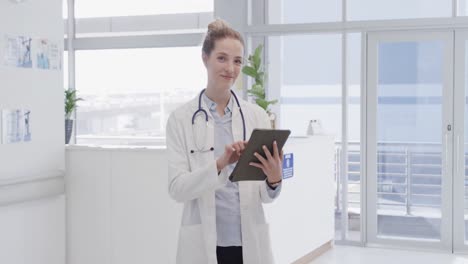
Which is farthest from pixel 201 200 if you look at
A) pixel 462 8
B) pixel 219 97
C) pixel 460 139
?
pixel 462 8

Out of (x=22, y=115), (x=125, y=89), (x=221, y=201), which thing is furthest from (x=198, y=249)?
(x=125, y=89)

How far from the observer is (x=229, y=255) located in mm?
1921

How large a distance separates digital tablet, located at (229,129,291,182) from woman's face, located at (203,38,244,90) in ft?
0.79

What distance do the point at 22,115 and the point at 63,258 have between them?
106cm

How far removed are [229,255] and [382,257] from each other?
438 cm

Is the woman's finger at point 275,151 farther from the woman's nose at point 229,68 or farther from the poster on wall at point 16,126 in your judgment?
the poster on wall at point 16,126

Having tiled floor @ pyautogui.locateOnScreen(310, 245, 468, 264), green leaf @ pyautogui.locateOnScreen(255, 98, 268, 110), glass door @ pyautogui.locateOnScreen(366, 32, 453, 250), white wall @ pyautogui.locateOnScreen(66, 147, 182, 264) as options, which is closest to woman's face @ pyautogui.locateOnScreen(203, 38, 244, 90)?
white wall @ pyautogui.locateOnScreen(66, 147, 182, 264)

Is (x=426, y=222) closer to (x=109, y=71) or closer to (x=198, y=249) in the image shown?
(x=109, y=71)

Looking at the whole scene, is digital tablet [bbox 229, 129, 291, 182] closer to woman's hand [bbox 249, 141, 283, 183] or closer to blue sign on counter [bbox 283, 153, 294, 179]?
woman's hand [bbox 249, 141, 283, 183]

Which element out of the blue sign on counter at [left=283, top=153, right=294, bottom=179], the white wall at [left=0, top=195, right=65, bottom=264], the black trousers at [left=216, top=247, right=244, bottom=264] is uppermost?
the blue sign on counter at [left=283, top=153, right=294, bottom=179]

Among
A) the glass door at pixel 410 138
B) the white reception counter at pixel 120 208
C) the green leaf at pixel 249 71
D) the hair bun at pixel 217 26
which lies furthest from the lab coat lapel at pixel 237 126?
the glass door at pixel 410 138

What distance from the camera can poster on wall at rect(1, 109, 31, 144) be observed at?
147 inches

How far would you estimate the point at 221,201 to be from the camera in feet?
6.28

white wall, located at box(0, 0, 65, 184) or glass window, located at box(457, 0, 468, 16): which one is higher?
glass window, located at box(457, 0, 468, 16)
